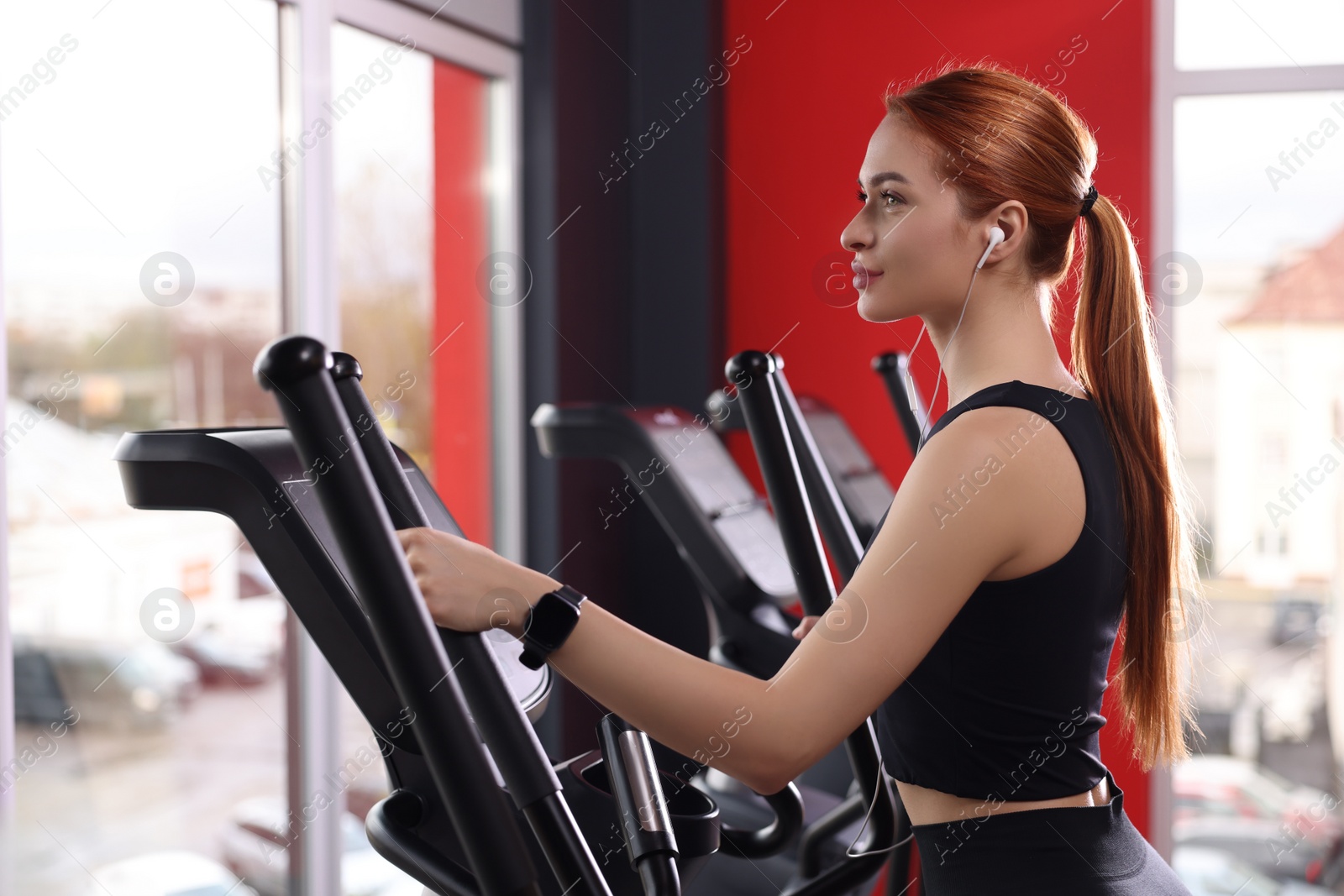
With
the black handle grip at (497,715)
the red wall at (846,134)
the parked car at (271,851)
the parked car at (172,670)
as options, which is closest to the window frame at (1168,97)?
the red wall at (846,134)

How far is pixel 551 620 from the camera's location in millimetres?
896

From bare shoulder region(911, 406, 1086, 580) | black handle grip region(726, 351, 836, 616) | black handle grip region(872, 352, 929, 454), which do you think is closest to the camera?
bare shoulder region(911, 406, 1086, 580)

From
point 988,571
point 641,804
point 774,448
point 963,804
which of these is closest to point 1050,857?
point 963,804

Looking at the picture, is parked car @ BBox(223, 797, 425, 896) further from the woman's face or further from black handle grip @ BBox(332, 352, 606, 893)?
the woman's face

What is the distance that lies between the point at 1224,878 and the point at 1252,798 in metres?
0.26

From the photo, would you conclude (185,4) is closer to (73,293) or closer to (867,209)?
(73,293)

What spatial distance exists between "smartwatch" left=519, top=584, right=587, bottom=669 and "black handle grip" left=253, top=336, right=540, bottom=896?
0.08 m

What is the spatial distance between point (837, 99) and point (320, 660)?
89.3 inches

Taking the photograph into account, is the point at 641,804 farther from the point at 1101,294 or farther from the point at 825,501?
the point at 1101,294

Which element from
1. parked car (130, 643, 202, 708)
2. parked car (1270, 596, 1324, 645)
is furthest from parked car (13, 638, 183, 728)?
parked car (1270, 596, 1324, 645)

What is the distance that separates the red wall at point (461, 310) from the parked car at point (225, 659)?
75 cm

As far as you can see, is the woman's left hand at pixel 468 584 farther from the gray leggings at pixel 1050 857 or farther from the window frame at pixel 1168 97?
the window frame at pixel 1168 97

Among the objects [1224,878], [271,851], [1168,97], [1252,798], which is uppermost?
[1168,97]

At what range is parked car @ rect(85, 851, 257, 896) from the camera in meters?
1.96
